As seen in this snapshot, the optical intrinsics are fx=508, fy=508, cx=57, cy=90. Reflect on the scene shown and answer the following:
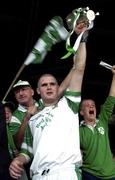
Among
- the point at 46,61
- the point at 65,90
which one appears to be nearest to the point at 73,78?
the point at 65,90

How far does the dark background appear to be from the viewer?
267 inches

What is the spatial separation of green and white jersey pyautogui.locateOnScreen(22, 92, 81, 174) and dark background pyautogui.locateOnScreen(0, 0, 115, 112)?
279 cm

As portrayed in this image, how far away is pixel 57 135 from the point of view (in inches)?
145

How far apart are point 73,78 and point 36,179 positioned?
80cm

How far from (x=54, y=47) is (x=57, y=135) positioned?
318 centimetres

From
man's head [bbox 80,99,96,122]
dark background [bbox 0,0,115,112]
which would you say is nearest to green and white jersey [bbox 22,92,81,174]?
man's head [bbox 80,99,96,122]

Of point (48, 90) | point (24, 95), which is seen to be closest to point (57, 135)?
point (48, 90)

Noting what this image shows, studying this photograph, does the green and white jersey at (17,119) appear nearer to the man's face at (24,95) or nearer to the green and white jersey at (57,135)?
the man's face at (24,95)

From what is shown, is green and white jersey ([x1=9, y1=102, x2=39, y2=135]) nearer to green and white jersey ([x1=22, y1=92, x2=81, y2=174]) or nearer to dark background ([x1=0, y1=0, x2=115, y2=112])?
green and white jersey ([x1=22, y1=92, x2=81, y2=174])

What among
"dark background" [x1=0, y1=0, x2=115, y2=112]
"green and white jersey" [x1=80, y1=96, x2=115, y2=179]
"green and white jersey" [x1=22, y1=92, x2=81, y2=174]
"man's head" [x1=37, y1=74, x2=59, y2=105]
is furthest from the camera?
"dark background" [x1=0, y1=0, x2=115, y2=112]

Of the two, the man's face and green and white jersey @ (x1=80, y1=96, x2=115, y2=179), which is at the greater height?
the man's face

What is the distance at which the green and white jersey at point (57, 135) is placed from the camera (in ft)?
12.0

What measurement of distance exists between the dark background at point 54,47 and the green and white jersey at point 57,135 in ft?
9.17

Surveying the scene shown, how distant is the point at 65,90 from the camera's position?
3936 millimetres
